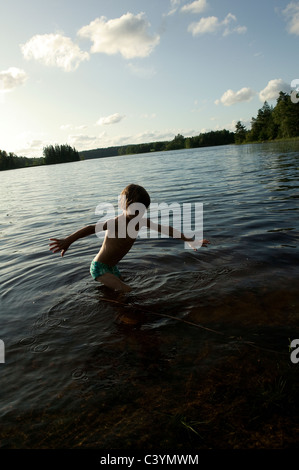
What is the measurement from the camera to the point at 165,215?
442 inches

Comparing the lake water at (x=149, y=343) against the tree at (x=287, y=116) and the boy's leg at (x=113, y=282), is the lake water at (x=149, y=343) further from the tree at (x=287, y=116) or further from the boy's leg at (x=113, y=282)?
the tree at (x=287, y=116)

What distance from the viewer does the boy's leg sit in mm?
4914

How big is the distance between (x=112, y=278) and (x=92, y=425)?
2651 mm

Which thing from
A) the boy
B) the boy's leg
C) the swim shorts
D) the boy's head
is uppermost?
the boy's head

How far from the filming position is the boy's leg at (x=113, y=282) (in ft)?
16.1

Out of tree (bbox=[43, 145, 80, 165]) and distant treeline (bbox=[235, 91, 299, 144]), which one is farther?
tree (bbox=[43, 145, 80, 165])

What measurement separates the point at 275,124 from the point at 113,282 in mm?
107527

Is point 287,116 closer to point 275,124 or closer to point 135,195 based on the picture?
point 275,124

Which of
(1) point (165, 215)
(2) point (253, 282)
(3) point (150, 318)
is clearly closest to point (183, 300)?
(3) point (150, 318)

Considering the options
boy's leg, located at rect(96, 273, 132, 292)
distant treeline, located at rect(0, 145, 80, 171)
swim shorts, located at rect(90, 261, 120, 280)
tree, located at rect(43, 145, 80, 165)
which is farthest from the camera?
tree, located at rect(43, 145, 80, 165)

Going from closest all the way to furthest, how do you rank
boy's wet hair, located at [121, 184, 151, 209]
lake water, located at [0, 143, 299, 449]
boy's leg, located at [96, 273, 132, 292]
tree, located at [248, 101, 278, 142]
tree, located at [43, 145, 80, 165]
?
1. lake water, located at [0, 143, 299, 449]
2. boy's wet hair, located at [121, 184, 151, 209]
3. boy's leg, located at [96, 273, 132, 292]
4. tree, located at [248, 101, 278, 142]
5. tree, located at [43, 145, 80, 165]

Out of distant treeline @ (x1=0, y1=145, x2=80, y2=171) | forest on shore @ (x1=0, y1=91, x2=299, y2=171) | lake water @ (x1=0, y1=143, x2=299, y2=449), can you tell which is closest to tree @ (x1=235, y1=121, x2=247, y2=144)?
forest on shore @ (x1=0, y1=91, x2=299, y2=171)

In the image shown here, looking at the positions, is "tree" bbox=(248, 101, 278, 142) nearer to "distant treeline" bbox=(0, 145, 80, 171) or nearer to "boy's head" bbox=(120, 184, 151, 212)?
"distant treeline" bbox=(0, 145, 80, 171)

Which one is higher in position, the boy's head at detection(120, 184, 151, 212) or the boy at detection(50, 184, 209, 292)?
the boy's head at detection(120, 184, 151, 212)
